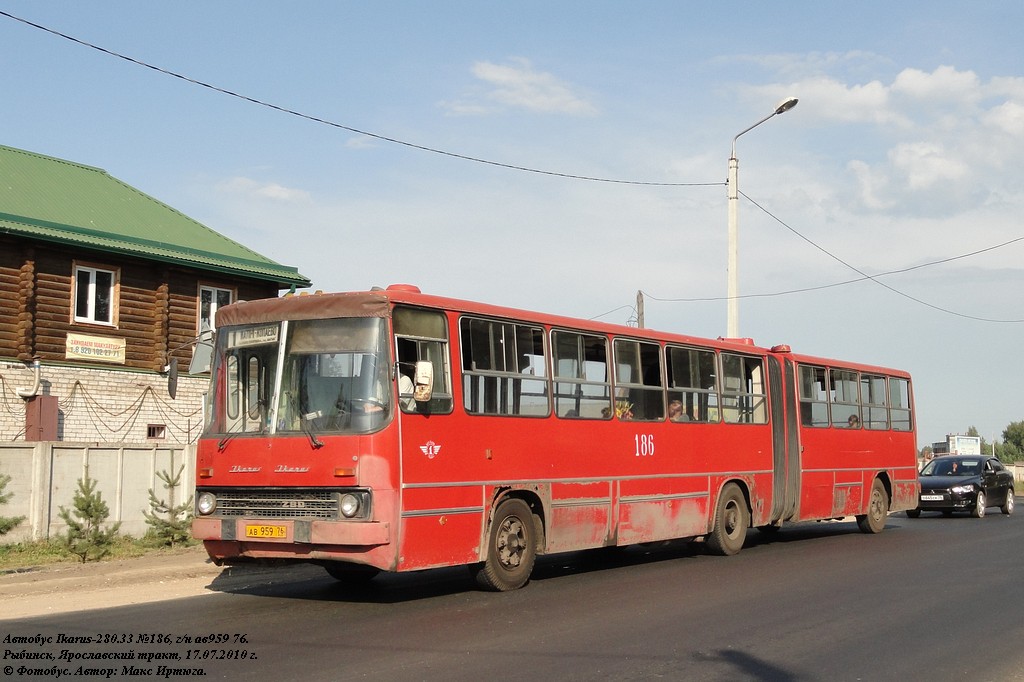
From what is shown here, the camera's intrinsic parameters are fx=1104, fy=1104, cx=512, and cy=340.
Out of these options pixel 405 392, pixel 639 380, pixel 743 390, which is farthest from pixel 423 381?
pixel 743 390

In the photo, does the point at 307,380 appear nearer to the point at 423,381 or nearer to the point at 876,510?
the point at 423,381

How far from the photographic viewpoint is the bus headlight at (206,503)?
37.2 feet

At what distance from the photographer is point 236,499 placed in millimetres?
11195

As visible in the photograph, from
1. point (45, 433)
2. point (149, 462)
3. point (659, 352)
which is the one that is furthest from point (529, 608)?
point (45, 433)

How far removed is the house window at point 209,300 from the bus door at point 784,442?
1690 cm

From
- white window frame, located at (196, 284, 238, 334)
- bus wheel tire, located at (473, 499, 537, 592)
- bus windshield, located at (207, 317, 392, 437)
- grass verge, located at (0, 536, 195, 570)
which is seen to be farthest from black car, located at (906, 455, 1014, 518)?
bus windshield, located at (207, 317, 392, 437)

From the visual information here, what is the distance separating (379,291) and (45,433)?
56.3 feet

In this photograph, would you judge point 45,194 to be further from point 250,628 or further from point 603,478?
point 250,628

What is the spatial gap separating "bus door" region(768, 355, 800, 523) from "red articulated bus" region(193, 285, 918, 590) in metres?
1.88

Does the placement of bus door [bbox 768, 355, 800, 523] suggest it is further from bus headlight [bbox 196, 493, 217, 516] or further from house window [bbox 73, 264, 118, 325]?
house window [bbox 73, 264, 118, 325]

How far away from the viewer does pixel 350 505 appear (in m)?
10.5

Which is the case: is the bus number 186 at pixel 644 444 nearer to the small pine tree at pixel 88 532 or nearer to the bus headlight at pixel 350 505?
the bus headlight at pixel 350 505

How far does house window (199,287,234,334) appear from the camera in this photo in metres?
30.1

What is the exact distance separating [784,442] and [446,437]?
9030 millimetres
